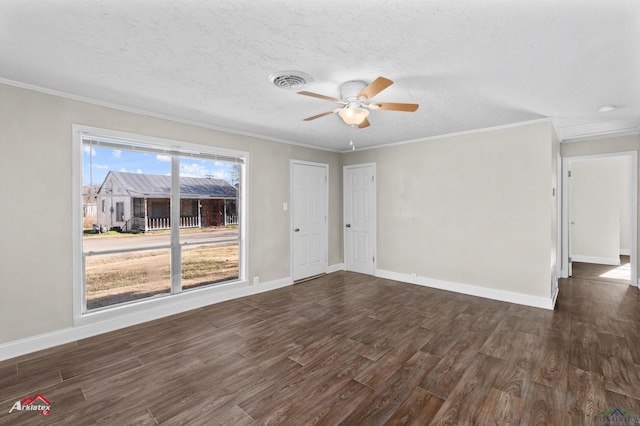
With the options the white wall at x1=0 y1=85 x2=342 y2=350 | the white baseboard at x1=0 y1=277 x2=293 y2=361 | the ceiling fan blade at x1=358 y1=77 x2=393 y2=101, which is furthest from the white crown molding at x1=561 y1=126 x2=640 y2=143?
the white wall at x1=0 y1=85 x2=342 y2=350

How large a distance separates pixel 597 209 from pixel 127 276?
9593mm

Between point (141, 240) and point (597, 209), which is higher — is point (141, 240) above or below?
below

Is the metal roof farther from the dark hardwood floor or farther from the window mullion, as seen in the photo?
the dark hardwood floor

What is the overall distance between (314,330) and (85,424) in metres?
2.04

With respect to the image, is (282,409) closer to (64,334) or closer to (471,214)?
(64,334)

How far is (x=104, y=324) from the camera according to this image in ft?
10.7

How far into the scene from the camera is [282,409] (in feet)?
6.78

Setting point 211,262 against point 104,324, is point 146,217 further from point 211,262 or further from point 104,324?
point 211,262

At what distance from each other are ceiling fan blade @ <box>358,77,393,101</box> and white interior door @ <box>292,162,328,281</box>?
3.07 m

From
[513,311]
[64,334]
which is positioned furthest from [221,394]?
[513,311]

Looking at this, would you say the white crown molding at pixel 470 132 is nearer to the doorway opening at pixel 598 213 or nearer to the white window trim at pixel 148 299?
the white window trim at pixel 148 299

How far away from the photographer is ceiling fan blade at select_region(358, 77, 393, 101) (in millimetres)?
2164

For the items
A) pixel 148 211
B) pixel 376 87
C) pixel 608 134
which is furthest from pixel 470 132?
pixel 148 211

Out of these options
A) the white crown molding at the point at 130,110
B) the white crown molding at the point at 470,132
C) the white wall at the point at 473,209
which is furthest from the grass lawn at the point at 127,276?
the white crown molding at the point at 470,132
